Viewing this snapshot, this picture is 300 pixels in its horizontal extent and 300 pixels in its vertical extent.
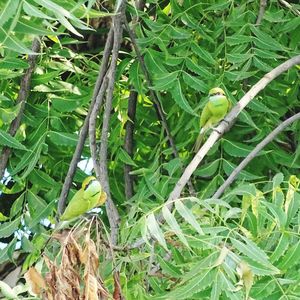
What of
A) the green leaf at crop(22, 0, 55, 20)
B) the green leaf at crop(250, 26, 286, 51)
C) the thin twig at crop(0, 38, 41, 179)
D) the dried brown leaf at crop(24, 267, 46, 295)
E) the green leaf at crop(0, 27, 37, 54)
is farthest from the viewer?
the thin twig at crop(0, 38, 41, 179)

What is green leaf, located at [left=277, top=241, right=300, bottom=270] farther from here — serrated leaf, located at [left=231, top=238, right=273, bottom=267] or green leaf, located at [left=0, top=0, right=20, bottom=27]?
Result: green leaf, located at [left=0, top=0, right=20, bottom=27]

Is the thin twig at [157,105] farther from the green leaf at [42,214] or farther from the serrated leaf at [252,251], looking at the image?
the serrated leaf at [252,251]

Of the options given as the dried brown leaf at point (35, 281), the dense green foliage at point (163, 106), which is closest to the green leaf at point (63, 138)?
the dense green foliage at point (163, 106)

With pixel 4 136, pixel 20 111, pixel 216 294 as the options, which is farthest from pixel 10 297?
pixel 20 111

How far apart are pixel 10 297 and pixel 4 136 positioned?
0.78 m

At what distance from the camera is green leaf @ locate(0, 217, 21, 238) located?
2.62 meters

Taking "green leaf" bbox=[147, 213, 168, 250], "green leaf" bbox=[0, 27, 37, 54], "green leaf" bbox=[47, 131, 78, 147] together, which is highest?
"green leaf" bbox=[0, 27, 37, 54]

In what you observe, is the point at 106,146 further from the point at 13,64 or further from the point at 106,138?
the point at 13,64

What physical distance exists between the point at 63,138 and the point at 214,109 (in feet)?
1.47

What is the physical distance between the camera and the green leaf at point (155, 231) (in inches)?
66.4

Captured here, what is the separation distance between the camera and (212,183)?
2.59m

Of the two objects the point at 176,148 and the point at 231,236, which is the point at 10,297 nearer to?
the point at 231,236

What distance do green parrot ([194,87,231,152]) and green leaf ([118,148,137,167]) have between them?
22 cm

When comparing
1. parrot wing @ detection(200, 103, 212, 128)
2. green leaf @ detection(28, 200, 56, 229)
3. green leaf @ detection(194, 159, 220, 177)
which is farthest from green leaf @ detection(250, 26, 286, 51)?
green leaf @ detection(28, 200, 56, 229)
